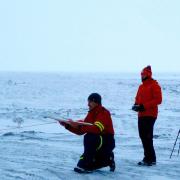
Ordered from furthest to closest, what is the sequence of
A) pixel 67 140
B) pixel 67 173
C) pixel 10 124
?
pixel 10 124, pixel 67 140, pixel 67 173

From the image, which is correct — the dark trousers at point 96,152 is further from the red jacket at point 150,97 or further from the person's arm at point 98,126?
the red jacket at point 150,97

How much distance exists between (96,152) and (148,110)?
48.6 inches

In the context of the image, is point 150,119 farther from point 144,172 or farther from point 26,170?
point 26,170

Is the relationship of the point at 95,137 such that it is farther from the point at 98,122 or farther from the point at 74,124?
the point at 74,124

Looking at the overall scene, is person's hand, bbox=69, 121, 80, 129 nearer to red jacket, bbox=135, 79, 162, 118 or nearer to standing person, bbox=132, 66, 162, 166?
standing person, bbox=132, 66, 162, 166

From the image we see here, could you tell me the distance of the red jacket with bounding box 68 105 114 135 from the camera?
22.5ft

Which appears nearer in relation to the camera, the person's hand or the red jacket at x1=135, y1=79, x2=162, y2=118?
the person's hand

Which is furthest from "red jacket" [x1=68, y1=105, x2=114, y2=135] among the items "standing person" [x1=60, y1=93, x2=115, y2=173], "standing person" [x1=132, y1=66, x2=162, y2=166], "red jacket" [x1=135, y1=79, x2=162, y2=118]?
"red jacket" [x1=135, y1=79, x2=162, y2=118]

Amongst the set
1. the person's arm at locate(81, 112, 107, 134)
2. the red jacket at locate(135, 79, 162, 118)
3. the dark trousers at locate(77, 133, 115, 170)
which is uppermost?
the red jacket at locate(135, 79, 162, 118)

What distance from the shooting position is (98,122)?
22.6 ft

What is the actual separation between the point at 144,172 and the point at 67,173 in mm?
1181

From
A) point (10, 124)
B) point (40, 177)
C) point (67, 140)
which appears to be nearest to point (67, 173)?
point (40, 177)

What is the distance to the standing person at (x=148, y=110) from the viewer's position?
7648 mm

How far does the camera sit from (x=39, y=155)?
28.0 ft
